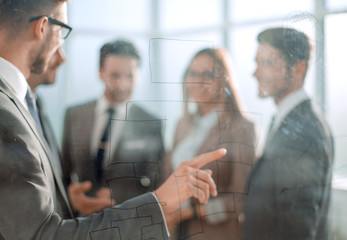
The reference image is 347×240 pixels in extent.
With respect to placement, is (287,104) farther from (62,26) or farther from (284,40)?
(62,26)

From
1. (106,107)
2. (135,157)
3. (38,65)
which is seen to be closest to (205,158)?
(135,157)

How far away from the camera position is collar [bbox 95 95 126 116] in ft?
2.22

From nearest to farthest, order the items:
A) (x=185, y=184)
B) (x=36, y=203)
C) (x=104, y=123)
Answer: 1. (x=36, y=203)
2. (x=185, y=184)
3. (x=104, y=123)

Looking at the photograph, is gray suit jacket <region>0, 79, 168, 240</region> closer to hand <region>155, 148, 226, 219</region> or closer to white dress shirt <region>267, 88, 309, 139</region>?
hand <region>155, 148, 226, 219</region>

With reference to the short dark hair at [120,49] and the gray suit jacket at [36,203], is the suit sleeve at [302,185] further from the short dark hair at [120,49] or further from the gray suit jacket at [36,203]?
the short dark hair at [120,49]

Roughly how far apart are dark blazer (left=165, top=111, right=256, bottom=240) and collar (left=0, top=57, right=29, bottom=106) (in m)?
0.35

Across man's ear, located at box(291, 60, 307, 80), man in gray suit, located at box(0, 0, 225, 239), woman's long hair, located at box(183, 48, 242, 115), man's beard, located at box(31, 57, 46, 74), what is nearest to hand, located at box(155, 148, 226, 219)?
man in gray suit, located at box(0, 0, 225, 239)

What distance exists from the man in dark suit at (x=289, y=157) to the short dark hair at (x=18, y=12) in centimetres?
49

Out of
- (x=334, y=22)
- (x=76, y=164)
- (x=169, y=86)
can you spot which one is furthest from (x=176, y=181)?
(x=334, y=22)

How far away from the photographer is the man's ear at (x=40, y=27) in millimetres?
625

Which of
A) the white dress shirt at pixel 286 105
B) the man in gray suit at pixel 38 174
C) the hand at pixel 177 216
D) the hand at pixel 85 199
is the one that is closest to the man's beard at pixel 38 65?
the man in gray suit at pixel 38 174

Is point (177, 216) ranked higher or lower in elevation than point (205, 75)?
lower

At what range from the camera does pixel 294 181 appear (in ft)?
2.35

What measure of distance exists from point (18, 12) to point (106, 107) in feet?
0.97
